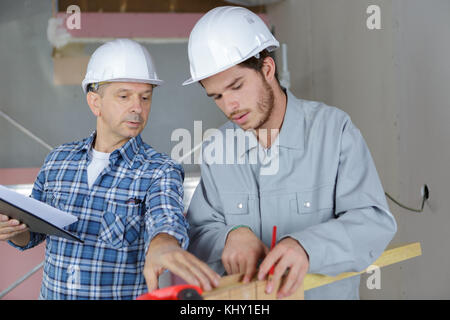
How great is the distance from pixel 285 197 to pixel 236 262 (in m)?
0.32

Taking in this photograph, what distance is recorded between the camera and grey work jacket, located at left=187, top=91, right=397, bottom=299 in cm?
115

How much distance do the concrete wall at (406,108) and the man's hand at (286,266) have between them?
1.01 metres

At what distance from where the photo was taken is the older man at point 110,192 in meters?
1.39

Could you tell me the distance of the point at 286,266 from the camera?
87 cm

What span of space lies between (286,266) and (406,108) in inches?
51.5

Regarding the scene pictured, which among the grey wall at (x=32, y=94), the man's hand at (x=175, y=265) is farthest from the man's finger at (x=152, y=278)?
the grey wall at (x=32, y=94)

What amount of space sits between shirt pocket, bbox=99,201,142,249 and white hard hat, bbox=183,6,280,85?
475 mm

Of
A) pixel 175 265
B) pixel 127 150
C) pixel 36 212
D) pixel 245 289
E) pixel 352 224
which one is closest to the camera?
pixel 245 289

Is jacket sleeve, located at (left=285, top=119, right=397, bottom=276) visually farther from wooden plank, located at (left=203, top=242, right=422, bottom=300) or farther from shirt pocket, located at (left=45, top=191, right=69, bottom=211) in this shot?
shirt pocket, located at (left=45, top=191, right=69, bottom=211)

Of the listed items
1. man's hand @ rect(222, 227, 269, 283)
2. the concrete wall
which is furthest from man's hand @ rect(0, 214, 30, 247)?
the concrete wall

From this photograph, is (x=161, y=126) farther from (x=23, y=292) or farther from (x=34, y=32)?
(x=23, y=292)

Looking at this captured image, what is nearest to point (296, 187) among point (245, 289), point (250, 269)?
point (250, 269)

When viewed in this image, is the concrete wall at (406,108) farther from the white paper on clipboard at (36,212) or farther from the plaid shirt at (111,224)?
the white paper on clipboard at (36,212)

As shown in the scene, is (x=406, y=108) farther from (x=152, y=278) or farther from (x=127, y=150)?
(x=152, y=278)
